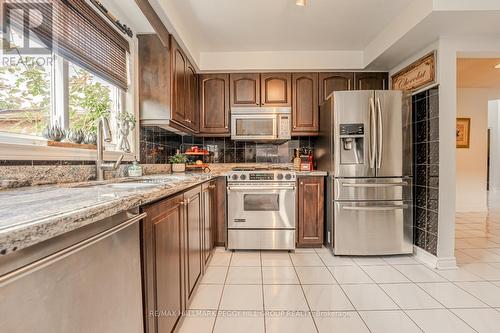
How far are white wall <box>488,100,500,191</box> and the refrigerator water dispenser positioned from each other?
7.47 m

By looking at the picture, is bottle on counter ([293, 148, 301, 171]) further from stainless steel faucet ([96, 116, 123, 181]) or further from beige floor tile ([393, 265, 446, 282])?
stainless steel faucet ([96, 116, 123, 181])

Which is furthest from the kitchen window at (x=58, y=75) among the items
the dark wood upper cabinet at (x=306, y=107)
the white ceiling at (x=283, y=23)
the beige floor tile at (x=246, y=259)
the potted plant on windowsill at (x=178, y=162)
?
the dark wood upper cabinet at (x=306, y=107)

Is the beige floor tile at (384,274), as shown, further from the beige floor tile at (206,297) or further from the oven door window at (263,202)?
the beige floor tile at (206,297)

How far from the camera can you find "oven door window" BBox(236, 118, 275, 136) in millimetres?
3111

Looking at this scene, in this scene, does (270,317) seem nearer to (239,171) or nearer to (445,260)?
(239,171)

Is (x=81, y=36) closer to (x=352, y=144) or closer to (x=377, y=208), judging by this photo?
(x=352, y=144)

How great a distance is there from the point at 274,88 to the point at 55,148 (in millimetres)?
2494

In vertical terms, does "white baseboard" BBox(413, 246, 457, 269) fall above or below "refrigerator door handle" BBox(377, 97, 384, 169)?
below

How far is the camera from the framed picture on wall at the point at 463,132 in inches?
181

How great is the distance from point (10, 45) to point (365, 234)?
3028mm

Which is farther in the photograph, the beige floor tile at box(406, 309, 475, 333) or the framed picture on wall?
the framed picture on wall

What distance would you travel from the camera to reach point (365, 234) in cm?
262

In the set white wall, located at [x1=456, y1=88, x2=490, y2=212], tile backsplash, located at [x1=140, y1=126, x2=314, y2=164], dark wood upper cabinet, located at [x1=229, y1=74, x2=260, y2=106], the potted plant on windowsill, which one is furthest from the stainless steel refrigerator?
white wall, located at [x1=456, y1=88, x2=490, y2=212]

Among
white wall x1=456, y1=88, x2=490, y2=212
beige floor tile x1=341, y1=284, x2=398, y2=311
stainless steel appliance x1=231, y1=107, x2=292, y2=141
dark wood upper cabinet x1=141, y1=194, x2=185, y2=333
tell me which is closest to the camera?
dark wood upper cabinet x1=141, y1=194, x2=185, y2=333
